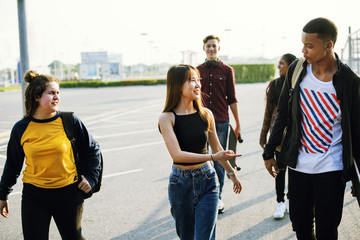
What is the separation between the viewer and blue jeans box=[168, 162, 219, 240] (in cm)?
288

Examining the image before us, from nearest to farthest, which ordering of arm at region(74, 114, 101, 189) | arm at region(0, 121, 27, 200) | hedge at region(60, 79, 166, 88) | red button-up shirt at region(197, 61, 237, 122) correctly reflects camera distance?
arm at region(0, 121, 27, 200)
arm at region(74, 114, 101, 189)
red button-up shirt at region(197, 61, 237, 122)
hedge at region(60, 79, 166, 88)

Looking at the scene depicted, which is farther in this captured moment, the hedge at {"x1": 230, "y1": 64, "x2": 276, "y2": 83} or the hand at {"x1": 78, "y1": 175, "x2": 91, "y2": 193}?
the hedge at {"x1": 230, "y1": 64, "x2": 276, "y2": 83}

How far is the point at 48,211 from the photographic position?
291 cm

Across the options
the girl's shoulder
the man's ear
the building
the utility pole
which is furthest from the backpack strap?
the building

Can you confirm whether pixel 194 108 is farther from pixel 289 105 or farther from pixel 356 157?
pixel 356 157

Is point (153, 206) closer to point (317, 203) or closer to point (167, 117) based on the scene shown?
point (167, 117)

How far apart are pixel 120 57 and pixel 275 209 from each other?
105 meters

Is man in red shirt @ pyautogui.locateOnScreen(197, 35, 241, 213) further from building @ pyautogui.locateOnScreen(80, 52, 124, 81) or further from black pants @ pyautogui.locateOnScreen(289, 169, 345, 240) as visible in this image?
building @ pyautogui.locateOnScreen(80, 52, 124, 81)

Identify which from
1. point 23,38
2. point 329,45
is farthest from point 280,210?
point 23,38

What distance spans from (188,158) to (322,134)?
3.16 ft

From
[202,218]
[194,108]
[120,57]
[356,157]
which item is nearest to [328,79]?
[356,157]

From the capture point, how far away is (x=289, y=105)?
3.08 metres

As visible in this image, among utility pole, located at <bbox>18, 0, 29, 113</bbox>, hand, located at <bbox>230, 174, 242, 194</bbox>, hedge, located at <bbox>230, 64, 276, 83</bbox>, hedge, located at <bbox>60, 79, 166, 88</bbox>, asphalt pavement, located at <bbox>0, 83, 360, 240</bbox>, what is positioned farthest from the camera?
hedge, located at <bbox>230, 64, 276, 83</bbox>

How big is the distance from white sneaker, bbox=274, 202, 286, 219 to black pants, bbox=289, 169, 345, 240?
146 centimetres
